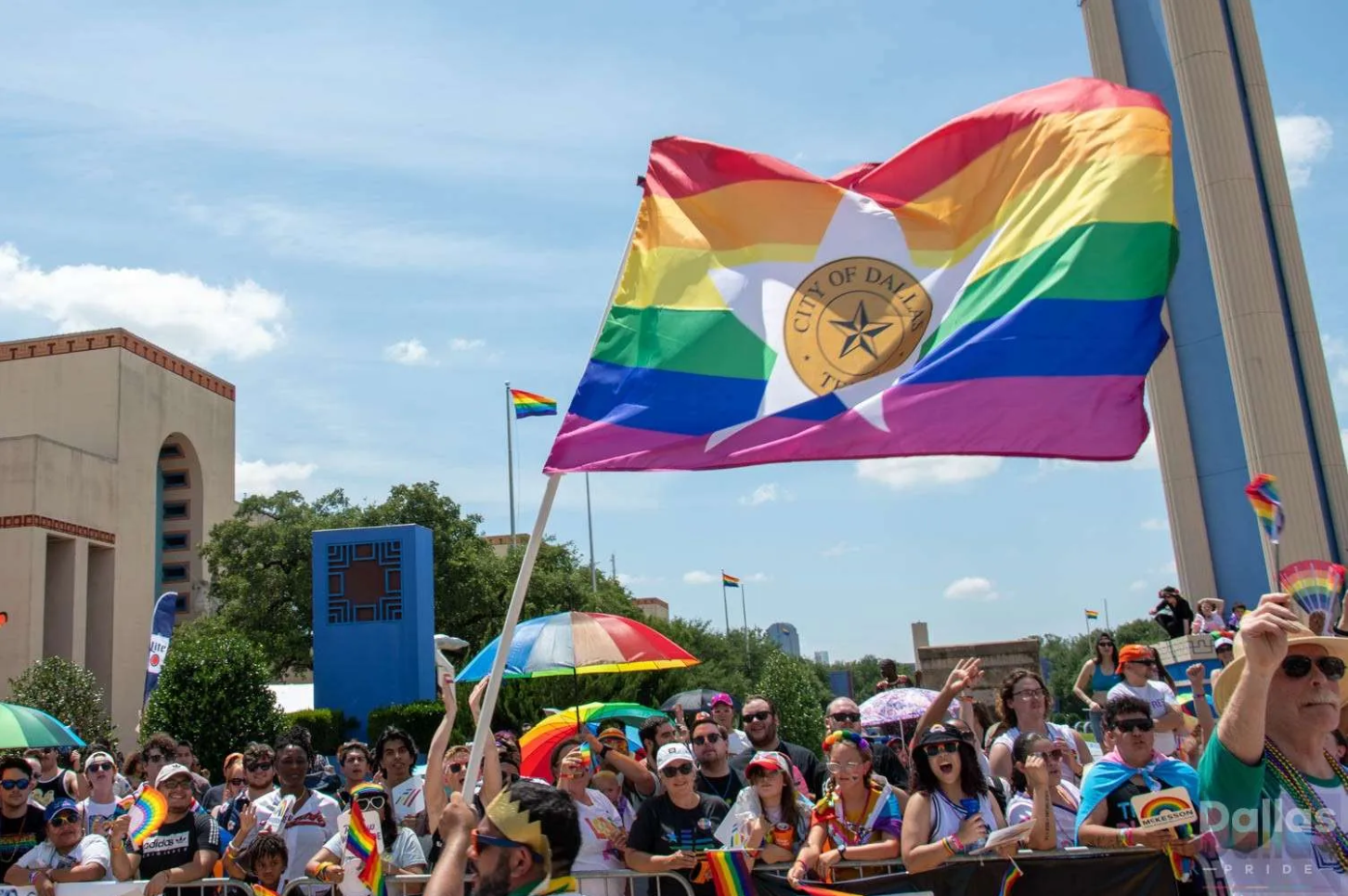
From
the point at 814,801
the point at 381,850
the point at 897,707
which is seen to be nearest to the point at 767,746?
the point at 814,801

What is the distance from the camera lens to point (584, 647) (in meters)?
10.3

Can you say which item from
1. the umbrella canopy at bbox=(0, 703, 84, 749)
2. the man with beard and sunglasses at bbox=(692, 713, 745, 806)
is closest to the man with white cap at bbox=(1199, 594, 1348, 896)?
the man with beard and sunglasses at bbox=(692, 713, 745, 806)

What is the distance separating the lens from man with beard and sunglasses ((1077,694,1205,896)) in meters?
5.27

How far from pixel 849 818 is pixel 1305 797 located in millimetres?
3172

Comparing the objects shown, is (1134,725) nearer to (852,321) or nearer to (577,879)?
(852,321)

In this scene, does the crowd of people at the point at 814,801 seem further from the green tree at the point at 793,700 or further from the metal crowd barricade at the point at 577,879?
Result: the green tree at the point at 793,700

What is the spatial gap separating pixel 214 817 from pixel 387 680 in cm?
1489

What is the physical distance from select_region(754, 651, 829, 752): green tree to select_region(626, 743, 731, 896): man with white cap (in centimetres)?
2246

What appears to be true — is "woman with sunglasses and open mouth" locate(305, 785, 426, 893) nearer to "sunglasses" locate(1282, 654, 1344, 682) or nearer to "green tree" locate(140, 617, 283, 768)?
"sunglasses" locate(1282, 654, 1344, 682)

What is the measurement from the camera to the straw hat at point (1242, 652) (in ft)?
10.4

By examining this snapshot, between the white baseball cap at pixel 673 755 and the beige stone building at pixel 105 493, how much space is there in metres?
36.0

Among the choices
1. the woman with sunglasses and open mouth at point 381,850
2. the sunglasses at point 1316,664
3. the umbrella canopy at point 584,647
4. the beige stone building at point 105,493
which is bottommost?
the woman with sunglasses and open mouth at point 381,850

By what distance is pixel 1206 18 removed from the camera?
2072 centimetres


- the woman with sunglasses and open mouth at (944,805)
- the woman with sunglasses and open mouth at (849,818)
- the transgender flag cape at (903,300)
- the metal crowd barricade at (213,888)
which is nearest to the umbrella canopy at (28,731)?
the metal crowd barricade at (213,888)
